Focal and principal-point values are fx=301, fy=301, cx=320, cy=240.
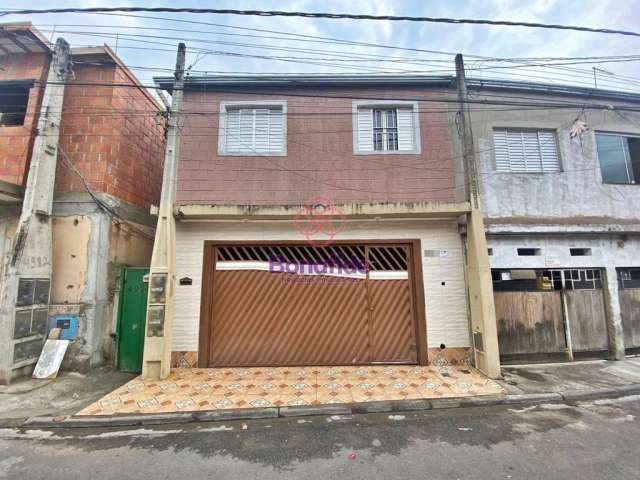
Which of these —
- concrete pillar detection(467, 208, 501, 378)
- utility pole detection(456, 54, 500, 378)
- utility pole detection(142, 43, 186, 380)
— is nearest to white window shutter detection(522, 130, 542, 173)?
utility pole detection(456, 54, 500, 378)

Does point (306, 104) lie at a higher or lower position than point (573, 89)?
lower

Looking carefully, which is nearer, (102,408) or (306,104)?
(102,408)

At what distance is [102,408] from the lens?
4.61 metres

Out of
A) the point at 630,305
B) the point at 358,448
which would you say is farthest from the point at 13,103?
the point at 630,305

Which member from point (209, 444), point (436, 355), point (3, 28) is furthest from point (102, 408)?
point (3, 28)

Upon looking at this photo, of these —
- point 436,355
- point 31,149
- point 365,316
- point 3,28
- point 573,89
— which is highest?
point 3,28

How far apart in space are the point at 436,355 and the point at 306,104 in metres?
6.46

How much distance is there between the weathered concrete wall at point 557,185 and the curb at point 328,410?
3.54 m

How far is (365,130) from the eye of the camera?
7.21 metres

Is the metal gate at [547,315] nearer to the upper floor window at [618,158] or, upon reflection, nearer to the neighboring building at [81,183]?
the upper floor window at [618,158]

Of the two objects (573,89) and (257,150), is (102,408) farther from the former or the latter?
(573,89)

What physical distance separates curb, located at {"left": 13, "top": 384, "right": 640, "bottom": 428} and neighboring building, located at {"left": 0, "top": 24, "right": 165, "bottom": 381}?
2247 millimetres

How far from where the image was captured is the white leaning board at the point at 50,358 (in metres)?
5.79

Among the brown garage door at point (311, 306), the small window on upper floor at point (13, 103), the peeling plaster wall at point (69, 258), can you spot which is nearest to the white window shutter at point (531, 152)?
the brown garage door at point (311, 306)
